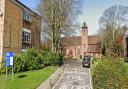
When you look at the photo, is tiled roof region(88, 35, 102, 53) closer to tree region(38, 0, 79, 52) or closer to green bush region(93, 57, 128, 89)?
tree region(38, 0, 79, 52)

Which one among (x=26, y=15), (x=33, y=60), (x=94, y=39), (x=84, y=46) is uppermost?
(x=26, y=15)

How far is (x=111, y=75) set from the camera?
39.7 feet

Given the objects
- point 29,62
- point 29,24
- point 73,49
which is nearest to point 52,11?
point 29,24

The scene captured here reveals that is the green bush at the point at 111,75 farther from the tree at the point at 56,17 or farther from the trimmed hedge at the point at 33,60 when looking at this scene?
the tree at the point at 56,17

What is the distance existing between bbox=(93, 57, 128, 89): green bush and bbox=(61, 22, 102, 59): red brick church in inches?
2789

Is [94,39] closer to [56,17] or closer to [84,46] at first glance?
[84,46]

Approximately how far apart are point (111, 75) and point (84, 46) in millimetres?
75599

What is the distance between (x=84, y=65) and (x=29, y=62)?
1371 cm

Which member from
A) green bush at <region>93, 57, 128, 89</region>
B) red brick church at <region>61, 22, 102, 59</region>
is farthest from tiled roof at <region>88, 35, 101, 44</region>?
green bush at <region>93, 57, 128, 89</region>

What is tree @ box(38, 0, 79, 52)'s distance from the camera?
50.2 m

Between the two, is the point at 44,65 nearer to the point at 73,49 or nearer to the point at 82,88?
the point at 82,88

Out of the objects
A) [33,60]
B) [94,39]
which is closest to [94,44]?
[94,39]

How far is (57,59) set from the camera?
145 feet

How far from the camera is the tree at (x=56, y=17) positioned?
50.2 metres
